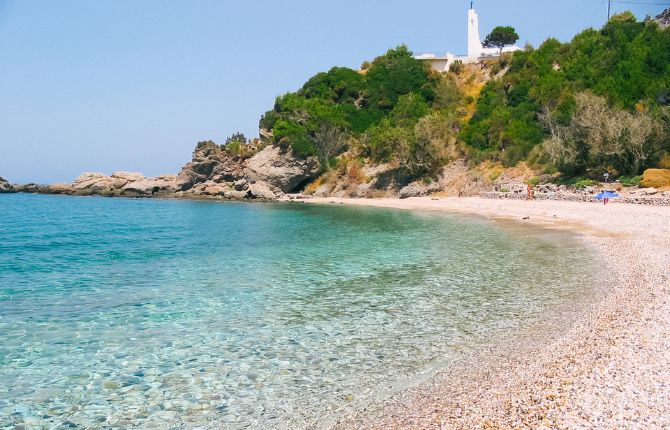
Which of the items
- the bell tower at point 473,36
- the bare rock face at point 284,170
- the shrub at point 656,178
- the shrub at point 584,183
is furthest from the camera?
the bell tower at point 473,36

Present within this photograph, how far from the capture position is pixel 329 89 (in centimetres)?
8056

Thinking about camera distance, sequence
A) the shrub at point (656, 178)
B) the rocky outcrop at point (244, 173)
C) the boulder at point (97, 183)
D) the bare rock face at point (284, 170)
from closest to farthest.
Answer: the shrub at point (656, 178)
the rocky outcrop at point (244, 173)
the bare rock face at point (284, 170)
the boulder at point (97, 183)

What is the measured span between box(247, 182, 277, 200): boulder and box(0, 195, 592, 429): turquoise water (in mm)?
38600

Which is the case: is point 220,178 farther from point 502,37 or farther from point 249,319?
point 249,319

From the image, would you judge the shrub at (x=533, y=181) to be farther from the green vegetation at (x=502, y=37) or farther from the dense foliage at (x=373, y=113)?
the green vegetation at (x=502, y=37)

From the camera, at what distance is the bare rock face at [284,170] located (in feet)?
229

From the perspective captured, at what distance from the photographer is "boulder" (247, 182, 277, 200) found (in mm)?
65537

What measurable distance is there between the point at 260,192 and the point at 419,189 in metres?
22.2

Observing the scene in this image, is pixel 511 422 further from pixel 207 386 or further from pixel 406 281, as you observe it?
pixel 406 281

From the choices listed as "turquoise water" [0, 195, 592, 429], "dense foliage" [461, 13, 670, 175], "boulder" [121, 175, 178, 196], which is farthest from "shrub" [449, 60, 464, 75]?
"turquoise water" [0, 195, 592, 429]

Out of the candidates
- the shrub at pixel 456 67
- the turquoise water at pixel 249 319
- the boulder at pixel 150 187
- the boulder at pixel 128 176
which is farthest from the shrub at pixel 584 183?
the boulder at pixel 128 176

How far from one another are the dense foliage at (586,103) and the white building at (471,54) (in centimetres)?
1258

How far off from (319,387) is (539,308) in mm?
7067

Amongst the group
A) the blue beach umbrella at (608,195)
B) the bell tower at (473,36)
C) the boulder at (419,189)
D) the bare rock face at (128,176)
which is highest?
the bell tower at (473,36)
